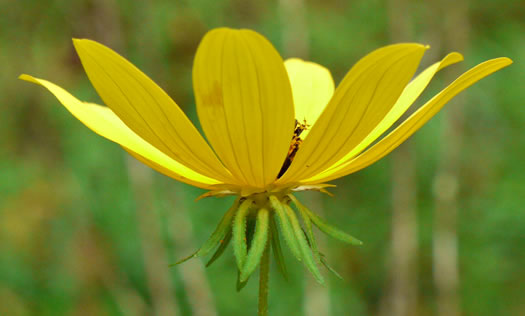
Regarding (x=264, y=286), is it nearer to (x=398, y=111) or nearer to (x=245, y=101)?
(x=245, y=101)

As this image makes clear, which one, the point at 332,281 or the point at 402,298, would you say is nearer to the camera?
the point at 402,298

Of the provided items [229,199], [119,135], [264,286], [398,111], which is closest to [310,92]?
[398,111]

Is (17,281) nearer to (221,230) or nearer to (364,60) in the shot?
(221,230)

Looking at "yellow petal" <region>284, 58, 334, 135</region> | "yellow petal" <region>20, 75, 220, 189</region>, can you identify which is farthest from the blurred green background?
"yellow petal" <region>20, 75, 220, 189</region>

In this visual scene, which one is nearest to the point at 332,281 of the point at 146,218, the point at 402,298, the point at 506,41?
the point at 402,298

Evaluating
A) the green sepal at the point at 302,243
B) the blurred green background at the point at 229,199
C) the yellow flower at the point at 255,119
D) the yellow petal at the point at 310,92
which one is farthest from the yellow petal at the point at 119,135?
the blurred green background at the point at 229,199

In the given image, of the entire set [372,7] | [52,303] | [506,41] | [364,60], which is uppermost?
[372,7]

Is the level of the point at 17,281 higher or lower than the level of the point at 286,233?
lower
